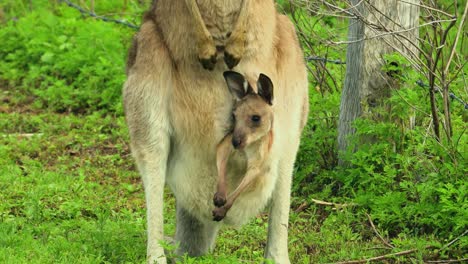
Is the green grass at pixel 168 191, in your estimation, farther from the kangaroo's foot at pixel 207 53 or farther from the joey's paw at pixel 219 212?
the kangaroo's foot at pixel 207 53

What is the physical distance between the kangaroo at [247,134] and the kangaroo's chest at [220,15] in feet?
1.05

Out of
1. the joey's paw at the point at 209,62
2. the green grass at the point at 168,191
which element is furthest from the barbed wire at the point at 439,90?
the joey's paw at the point at 209,62

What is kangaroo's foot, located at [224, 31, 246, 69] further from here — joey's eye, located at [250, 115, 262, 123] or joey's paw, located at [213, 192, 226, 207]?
joey's paw, located at [213, 192, 226, 207]

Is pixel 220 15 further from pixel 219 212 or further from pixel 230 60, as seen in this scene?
pixel 219 212

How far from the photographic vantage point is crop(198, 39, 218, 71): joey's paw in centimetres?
499

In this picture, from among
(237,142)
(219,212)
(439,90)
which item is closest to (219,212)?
(219,212)

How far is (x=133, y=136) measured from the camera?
17.0 feet

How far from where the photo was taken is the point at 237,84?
16.3 ft

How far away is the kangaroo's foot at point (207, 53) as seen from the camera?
16.4 feet

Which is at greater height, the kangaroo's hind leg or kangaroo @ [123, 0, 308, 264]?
kangaroo @ [123, 0, 308, 264]

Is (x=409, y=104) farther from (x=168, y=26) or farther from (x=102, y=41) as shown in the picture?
(x=102, y=41)

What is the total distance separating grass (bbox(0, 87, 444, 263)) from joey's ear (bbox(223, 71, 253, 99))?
883 mm

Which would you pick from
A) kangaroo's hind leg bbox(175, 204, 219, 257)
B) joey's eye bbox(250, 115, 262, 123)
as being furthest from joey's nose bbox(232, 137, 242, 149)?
kangaroo's hind leg bbox(175, 204, 219, 257)

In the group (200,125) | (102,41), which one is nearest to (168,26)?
(200,125)
